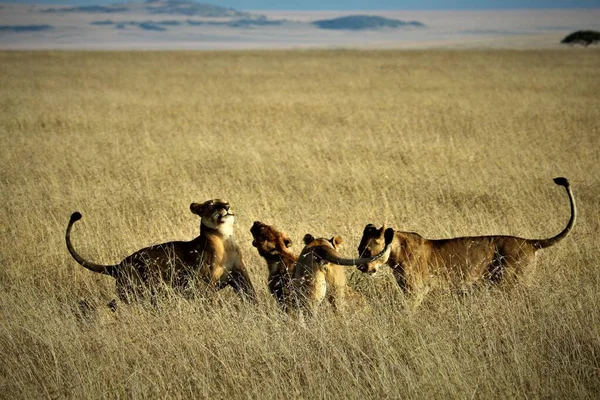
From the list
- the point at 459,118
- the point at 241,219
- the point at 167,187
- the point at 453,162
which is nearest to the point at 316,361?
the point at 241,219

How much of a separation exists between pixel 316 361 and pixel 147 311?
4.55 ft

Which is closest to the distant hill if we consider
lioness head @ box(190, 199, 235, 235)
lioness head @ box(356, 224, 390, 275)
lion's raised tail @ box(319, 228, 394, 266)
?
lioness head @ box(356, 224, 390, 275)

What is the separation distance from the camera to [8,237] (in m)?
7.57

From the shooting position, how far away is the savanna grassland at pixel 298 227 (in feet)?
13.4

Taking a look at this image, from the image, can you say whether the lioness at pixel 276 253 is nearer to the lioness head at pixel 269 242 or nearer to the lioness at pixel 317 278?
the lioness head at pixel 269 242

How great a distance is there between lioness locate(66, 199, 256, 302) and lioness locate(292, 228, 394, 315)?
1.87 feet

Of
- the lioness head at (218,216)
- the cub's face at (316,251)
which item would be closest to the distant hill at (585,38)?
the lioness head at (218,216)

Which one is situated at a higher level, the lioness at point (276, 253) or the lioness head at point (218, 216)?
the lioness head at point (218, 216)

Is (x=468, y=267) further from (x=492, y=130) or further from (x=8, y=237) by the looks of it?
(x=492, y=130)

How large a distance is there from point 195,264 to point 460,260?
6.20ft

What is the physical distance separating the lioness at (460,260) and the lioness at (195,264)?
109 cm

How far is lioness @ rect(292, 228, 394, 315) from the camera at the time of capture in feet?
15.1

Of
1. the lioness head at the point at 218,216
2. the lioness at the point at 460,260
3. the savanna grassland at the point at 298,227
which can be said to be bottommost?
the savanna grassland at the point at 298,227

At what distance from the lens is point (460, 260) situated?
533cm
